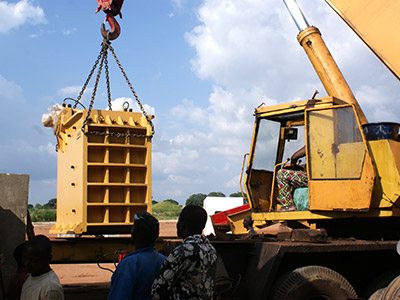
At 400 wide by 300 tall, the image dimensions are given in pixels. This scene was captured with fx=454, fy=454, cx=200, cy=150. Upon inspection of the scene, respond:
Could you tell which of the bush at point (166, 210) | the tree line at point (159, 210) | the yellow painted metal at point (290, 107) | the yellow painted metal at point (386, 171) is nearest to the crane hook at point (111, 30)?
the yellow painted metal at point (290, 107)

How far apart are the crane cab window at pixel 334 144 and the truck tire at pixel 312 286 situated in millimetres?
1276

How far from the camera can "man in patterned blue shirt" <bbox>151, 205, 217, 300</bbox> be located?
2947 mm

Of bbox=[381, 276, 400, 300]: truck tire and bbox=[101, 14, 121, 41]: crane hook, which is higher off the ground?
bbox=[101, 14, 121, 41]: crane hook

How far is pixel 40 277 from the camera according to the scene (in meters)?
3.15

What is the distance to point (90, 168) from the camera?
22.3ft

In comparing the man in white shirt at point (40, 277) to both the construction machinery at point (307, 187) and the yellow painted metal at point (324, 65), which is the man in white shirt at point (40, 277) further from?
the yellow painted metal at point (324, 65)

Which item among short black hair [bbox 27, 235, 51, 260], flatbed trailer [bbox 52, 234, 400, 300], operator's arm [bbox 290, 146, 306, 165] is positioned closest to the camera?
short black hair [bbox 27, 235, 51, 260]

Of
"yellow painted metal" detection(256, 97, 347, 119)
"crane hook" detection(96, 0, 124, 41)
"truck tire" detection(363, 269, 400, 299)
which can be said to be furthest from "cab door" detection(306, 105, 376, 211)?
"crane hook" detection(96, 0, 124, 41)

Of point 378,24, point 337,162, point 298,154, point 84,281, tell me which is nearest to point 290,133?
point 298,154

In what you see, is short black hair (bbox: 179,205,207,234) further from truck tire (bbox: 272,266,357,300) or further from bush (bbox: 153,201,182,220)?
bush (bbox: 153,201,182,220)

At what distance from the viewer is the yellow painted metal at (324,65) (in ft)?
22.4

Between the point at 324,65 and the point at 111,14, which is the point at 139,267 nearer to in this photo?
the point at 324,65

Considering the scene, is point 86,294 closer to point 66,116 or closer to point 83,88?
point 66,116

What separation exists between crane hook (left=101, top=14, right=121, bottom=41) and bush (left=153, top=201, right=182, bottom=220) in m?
44.4
